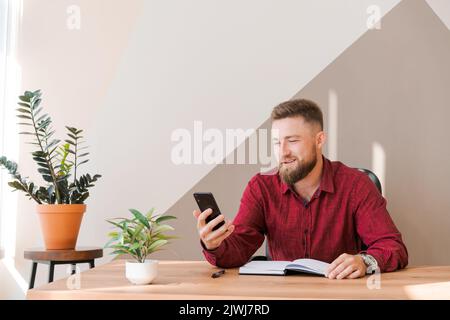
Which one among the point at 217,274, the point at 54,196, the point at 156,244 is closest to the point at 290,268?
the point at 217,274

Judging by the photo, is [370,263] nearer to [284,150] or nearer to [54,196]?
[284,150]

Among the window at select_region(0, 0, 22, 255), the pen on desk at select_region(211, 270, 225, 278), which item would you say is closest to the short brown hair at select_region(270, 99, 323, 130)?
the pen on desk at select_region(211, 270, 225, 278)

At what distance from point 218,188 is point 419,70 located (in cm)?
140

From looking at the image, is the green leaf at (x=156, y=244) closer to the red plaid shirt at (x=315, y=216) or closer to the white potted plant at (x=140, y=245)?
the white potted plant at (x=140, y=245)

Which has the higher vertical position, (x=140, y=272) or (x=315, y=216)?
(x=315, y=216)

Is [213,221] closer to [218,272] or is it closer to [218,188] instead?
[218,272]

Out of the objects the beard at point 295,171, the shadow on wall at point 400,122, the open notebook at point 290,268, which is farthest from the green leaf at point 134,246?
the shadow on wall at point 400,122

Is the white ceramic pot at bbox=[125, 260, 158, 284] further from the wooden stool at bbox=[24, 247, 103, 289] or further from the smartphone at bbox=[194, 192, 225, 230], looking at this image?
the wooden stool at bbox=[24, 247, 103, 289]

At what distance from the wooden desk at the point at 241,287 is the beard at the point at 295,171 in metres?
0.57

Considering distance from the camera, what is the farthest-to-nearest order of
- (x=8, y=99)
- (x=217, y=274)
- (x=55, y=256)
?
1. (x=8, y=99)
2. (x=55, y=256)
3. (x=217, y=274)

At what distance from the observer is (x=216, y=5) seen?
3230 millimetres

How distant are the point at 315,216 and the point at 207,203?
65 centimetres

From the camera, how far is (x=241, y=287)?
1.42 m

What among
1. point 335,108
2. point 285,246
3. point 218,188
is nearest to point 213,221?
point 285,246
